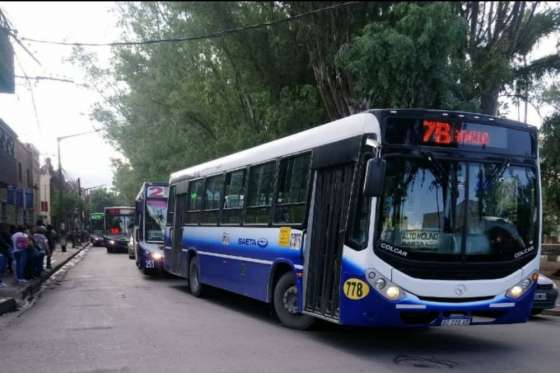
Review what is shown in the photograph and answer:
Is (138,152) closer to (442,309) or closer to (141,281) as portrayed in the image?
(141,281)

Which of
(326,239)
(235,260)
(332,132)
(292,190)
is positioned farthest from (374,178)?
(235,260)

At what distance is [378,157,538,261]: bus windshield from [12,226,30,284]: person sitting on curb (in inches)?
459

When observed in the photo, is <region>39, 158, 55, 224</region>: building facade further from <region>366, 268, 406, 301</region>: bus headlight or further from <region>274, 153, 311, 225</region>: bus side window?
<region>366, 268, 406, 301</region>: bus headlight

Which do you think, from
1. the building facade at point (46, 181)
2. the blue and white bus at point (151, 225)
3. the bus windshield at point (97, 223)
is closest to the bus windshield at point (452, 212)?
the blue and white bus at point (151, 225)

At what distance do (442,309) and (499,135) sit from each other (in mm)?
2408

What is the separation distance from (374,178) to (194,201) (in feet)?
26.1

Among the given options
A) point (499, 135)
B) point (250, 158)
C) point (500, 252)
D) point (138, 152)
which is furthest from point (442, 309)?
point (138, 152)

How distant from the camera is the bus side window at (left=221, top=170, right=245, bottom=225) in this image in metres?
11.2

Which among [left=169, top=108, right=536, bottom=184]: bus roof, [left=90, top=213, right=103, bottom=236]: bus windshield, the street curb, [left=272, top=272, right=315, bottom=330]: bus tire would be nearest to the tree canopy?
[left=169, top=108, right=536, bottom=184]: bus roof

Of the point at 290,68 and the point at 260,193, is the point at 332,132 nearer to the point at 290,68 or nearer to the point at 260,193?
the point at 260,193

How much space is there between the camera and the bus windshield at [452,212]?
23.8 feet

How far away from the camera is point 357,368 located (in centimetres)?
679

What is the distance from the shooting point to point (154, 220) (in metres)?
19.9

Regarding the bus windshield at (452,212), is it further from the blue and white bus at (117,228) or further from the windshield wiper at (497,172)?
the blue and white bus at (117,228)
